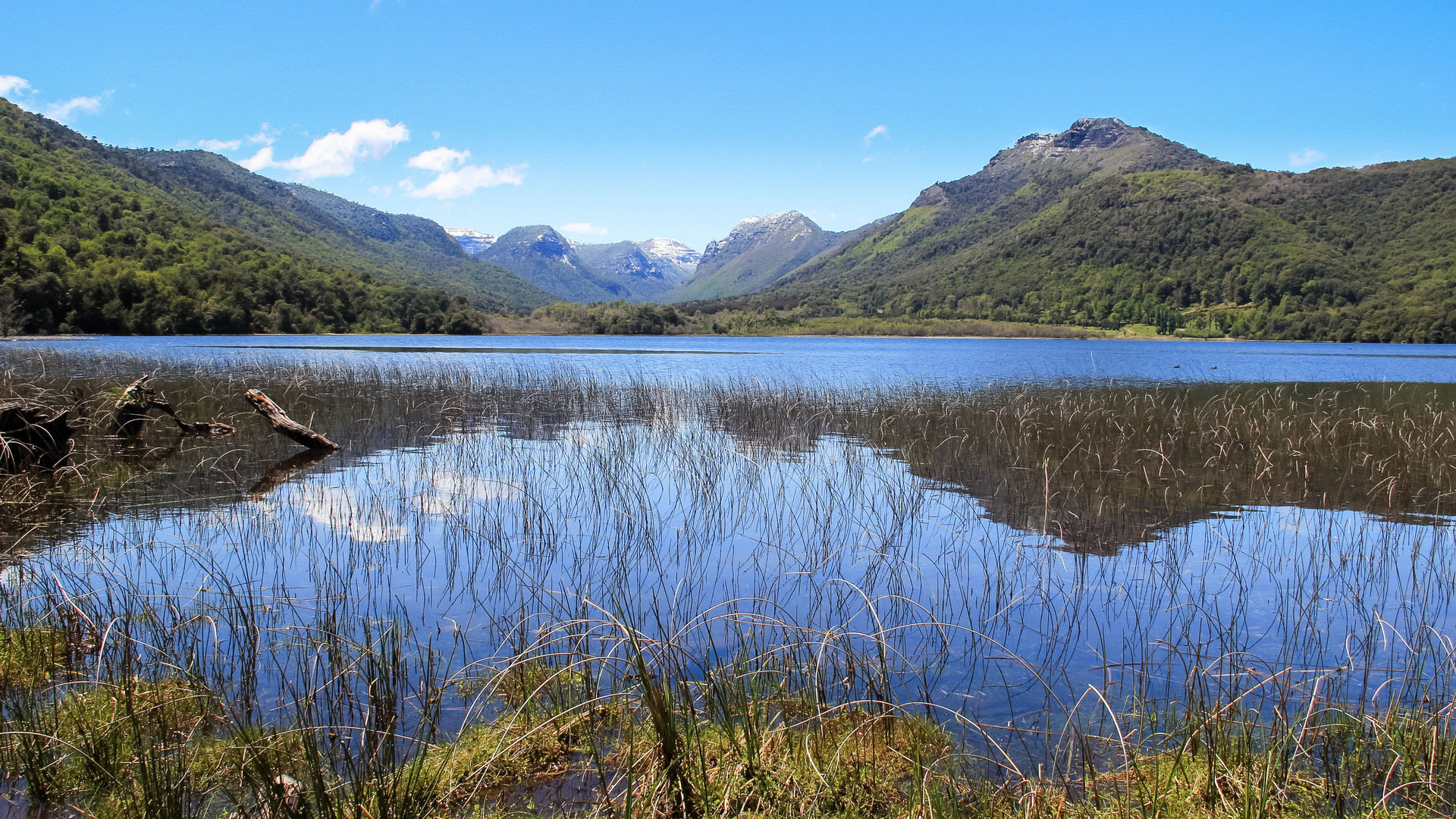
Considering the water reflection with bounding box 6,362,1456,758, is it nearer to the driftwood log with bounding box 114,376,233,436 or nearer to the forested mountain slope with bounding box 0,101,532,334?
the driftwood log with bounding box 114,376,233,436

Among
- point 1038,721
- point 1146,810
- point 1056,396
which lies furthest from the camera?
point 1056,396

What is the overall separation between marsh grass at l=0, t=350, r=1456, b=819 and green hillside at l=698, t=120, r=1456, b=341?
88000 mm

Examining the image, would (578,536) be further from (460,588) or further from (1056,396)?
(1056,396)

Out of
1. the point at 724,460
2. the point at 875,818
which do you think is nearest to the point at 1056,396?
the point at 724,460

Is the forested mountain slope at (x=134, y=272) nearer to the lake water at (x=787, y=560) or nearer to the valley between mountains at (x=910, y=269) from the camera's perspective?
the valley between mountains at (x=910, y=269)

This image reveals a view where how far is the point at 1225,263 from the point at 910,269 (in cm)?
8124

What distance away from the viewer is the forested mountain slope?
2313 inches

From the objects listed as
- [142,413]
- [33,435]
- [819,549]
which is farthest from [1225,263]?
[33,435]

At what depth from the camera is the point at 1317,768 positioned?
3420 millimetres

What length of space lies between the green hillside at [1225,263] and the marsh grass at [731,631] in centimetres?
8800

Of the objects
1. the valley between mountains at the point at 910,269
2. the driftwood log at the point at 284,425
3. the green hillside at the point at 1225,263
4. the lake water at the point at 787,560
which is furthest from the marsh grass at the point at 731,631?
the green hillside at the point at 1225,263

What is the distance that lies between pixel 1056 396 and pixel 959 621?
17364mm

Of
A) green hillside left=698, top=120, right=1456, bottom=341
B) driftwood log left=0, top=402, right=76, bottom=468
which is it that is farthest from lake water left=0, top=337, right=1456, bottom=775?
green hillside left=698, top=120, right=1456, bottom=341

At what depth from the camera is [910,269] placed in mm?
192125
